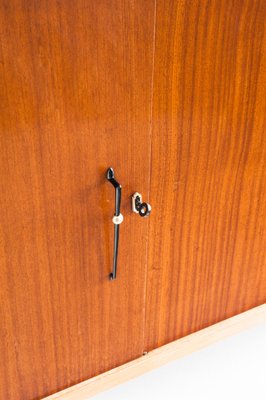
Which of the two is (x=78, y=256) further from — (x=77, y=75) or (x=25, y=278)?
(x=77, y=75)

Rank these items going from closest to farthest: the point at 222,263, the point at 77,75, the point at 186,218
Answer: the point at 77,75
the point at 186,218
the point at 222,263

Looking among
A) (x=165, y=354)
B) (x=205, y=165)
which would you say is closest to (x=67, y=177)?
(x=205, y=165)

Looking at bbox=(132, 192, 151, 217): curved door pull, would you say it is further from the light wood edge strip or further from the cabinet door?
the light wood edge strip

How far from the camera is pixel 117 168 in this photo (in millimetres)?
789

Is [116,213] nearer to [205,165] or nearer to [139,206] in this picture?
[139,206]

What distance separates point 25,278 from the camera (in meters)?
0.78

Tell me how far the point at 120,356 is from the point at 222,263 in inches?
15.2

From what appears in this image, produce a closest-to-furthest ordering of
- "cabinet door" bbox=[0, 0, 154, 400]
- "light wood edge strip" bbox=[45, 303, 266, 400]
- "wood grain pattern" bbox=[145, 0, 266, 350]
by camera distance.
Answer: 1. "cabinet door" bbox=[0, 0, 154, 400]
2. "wood grain pattern" bbox=[145, 0, 266, 350]
3. "light wood edge strip" bbox=[45, 303, 266, 400]

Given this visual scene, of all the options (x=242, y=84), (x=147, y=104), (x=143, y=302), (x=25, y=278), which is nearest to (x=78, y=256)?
(x=25, y=278)

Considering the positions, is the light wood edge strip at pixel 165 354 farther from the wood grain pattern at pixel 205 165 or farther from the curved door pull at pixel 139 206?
the curved door pull at pixel 139 206

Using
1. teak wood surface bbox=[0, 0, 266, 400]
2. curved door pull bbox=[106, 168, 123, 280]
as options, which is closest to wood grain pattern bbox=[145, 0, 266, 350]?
teak wood surface bbox=[0, 0, 266, 400]

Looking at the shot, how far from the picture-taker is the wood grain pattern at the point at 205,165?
30.0 inches

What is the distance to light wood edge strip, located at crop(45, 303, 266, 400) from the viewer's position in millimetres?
976

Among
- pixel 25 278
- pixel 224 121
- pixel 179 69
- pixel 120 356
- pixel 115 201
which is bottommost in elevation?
pixel 120 356
